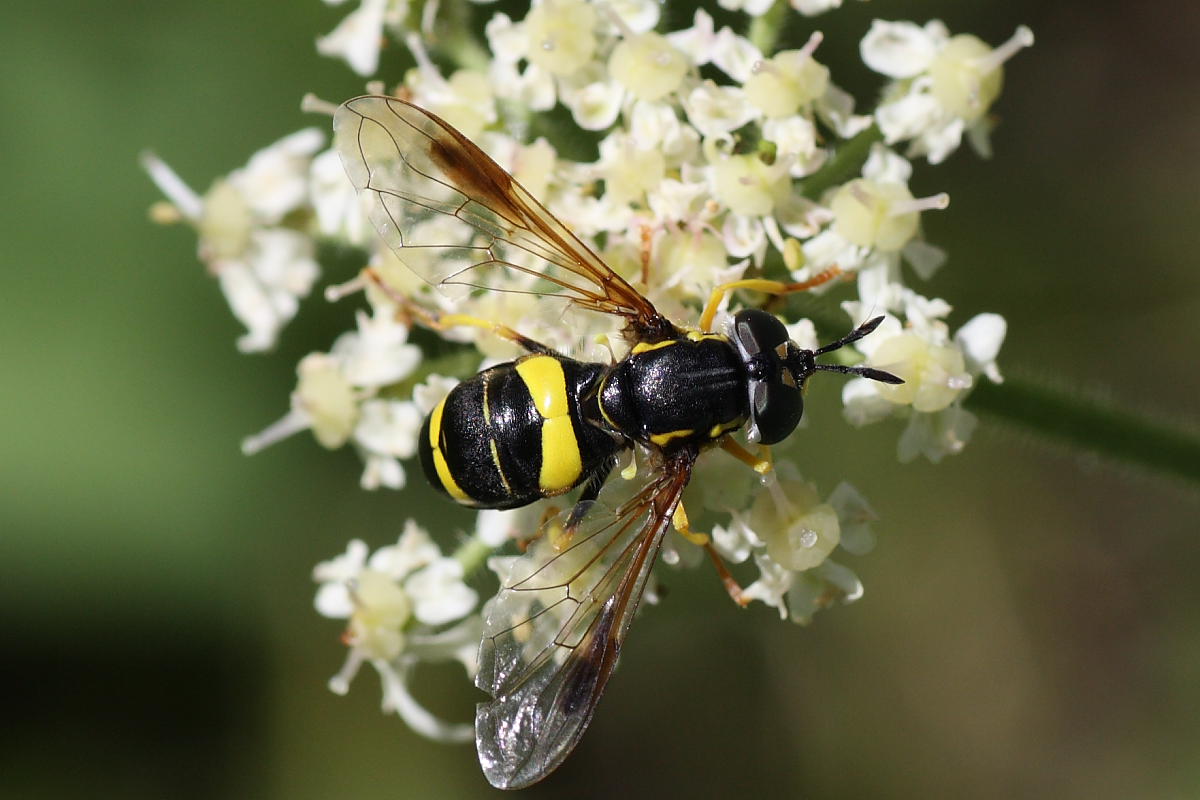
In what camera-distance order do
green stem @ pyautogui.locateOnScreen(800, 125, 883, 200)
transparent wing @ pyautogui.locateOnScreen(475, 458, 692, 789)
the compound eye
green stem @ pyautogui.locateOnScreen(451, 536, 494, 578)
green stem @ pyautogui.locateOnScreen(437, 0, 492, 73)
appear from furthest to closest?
green stem @ pyautogui.locateOnScreen(437, 0, 492, 73), green stem @ pyautogui.locateOnScreen(451, 536, 494, 578), green stem @ pyautogui.locateOnScreen(800, 125, 883, 200), the compound eye, transparent wing @ pyautogui.locateOnScreen(475, 458, 692, 789)

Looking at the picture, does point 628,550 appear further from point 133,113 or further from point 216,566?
point 133,113

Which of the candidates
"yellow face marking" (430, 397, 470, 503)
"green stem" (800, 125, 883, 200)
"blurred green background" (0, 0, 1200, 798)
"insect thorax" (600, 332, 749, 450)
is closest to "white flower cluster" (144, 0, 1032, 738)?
"green stem" (800, 125, 883, 200)

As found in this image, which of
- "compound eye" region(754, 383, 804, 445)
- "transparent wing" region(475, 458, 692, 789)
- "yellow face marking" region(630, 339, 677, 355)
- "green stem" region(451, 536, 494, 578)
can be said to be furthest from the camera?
"green stem" region(451, 536, 494, 578)

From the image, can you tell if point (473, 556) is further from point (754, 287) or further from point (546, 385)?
point (754, 287)

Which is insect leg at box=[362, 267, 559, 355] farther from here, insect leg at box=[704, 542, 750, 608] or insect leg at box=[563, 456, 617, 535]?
insect leg at box=[704, 542, 750, 608]

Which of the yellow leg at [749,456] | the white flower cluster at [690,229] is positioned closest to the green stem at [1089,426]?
A: the white flower cluster at [690,229]

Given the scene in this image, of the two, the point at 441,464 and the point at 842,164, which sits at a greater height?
the point at 441,464

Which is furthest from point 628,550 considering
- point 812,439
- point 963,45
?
point 812,439

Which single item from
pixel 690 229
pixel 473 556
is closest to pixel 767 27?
pixel 690 229
